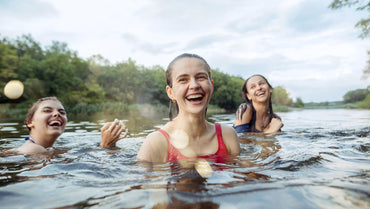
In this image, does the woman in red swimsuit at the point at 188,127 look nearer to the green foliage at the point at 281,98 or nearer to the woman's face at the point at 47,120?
the woman's face at the point at 47,120

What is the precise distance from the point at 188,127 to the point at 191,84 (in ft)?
1.77

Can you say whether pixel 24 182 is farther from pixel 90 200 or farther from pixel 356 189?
pixel 356 189

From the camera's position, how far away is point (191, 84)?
2.59 m

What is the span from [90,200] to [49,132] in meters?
2.91

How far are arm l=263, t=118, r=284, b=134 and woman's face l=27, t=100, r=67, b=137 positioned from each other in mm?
4676

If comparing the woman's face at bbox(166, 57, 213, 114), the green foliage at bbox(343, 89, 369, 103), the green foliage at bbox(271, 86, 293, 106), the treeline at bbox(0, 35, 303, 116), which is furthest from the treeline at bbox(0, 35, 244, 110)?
the green foliage at bbox(271, 86, 293, 106)

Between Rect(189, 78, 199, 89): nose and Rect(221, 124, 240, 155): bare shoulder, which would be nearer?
Rect(189, 78, 199, 89): nose

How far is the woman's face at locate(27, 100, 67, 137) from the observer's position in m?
4.14

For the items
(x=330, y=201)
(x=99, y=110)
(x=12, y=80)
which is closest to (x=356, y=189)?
(x=330, y=201)

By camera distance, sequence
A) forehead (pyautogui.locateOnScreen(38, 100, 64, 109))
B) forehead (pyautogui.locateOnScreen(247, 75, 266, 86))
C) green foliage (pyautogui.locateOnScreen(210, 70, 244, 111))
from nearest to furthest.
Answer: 1. forehead (pyautogui.locateOnScreen(38, 100, 64, 109))
2. forehead (pyautogui.locateOnScreen(247, 75, 266, 86))
3. green foliage (pyautogui.locateOnScreen(210, 70, 244, 111))

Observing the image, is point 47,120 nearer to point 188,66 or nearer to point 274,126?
point 188,66

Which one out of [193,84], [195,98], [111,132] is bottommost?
[111,132]

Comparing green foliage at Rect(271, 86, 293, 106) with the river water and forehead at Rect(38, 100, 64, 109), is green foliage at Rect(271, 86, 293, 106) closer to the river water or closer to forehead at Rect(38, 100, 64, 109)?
forehead at Rect(38, 100, 64, 109)

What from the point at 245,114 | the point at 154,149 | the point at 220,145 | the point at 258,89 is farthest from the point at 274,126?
the point at 154,149
